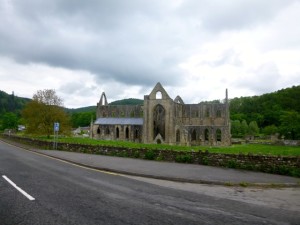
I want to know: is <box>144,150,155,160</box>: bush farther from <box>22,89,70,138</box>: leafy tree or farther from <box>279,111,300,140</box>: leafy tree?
<box>279,111,300,140</box>: leafy tree

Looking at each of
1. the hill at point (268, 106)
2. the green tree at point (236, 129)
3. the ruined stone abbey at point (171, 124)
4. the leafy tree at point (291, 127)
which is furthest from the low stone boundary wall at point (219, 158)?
the hill at point (268, 106)

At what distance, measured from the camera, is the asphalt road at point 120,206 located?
693 cm

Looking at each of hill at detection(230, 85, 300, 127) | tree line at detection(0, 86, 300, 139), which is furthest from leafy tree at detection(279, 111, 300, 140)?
hill at detection(230, 85, 300, 127)

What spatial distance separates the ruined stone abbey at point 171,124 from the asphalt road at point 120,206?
48719 mm

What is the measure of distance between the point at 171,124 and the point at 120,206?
54.8 meters

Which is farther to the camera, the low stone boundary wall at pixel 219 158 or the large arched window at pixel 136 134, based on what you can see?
the large arched window at pixel 136 134

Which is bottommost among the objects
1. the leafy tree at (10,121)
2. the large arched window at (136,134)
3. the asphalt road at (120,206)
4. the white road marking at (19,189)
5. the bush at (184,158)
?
the asphalt road at (120,206)

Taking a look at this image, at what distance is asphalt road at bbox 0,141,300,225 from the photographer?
22.7 ft

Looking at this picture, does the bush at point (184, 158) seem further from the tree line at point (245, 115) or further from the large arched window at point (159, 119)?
the large arched window at point (159, 119)

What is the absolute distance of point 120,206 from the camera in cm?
814

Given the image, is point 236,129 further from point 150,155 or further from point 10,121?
point 150,155

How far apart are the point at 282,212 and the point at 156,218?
11.8 ft

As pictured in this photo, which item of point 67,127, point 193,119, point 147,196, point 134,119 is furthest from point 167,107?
point 147,196

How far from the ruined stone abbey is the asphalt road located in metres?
48.7
